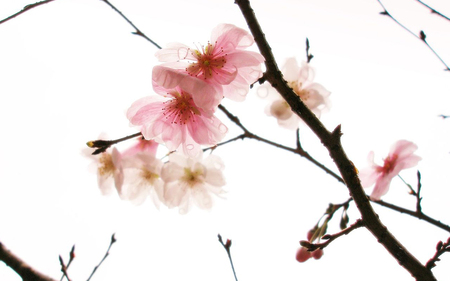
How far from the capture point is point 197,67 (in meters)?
1.18

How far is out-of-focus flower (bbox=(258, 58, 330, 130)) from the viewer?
2082 millimetres

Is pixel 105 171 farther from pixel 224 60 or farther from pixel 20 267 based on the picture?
pixel 224 60

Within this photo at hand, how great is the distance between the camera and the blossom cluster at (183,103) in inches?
41.4

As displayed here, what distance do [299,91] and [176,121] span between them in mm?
1148

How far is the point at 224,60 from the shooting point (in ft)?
3.79

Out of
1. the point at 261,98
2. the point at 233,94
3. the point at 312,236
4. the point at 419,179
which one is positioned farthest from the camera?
the point at 261,98

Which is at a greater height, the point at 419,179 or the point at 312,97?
A: the point at 312,97

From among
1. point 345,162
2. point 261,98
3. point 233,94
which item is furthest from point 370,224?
point 261,98

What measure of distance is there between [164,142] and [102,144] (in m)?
0.28

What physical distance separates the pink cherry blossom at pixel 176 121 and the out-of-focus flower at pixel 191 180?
1.54ft

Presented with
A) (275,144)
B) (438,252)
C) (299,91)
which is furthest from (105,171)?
(438,252)

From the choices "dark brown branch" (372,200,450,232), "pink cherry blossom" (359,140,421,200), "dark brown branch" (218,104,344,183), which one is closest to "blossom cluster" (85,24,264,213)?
"dark brown branch" (218,104,344,183)

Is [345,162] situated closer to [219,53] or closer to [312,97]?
[219,53]

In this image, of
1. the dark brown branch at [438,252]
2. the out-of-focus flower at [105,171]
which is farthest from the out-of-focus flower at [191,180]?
the dark brown branch at [438,252]
